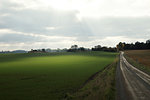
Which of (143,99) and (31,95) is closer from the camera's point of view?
(143,99)

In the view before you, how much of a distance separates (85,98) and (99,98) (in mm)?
1570

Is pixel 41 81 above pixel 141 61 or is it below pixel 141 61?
below

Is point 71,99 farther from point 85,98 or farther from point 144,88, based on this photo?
point 144,88

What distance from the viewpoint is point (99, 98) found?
1281 centimetres

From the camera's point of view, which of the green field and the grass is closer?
the green field

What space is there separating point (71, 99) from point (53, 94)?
2.85m

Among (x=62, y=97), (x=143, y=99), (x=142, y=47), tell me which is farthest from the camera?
(x=142, y=47)

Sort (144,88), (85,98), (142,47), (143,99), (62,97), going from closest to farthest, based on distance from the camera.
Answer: (143,99), (85,98), (62,97), (144,88), (142,47)

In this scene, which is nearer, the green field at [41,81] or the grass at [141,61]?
the green field at [41,81]

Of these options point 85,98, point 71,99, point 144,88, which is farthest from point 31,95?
point 144,88

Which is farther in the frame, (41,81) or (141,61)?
(141,61)

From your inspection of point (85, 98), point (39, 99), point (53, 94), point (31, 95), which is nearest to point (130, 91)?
point (85, 98)

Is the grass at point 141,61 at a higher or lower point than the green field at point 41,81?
higher

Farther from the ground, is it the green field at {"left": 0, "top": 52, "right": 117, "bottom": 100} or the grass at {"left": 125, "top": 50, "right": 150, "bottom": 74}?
the grass at {"left": 125, "top": 50, "right": 150, "bottom": 74}
